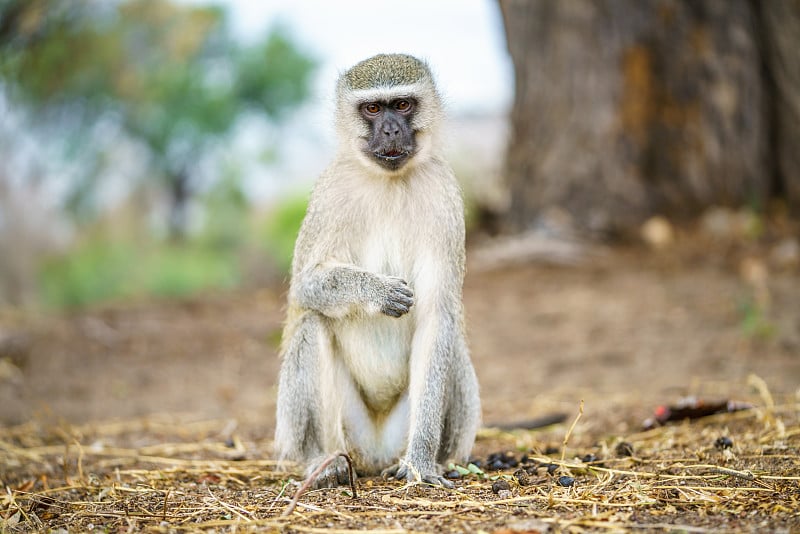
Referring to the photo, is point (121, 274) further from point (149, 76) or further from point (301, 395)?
point (301, 395)

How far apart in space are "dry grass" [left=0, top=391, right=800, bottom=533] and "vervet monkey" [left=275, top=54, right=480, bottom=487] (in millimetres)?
321

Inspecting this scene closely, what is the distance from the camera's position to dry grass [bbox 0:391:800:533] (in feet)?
10.7

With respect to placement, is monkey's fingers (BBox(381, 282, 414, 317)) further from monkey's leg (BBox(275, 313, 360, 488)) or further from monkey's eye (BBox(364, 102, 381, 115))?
monkey's eye (BBox(364, 102, 381, 115))

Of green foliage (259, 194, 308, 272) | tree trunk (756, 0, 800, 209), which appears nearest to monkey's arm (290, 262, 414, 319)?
tree trunk (756, 0, 800, 209)

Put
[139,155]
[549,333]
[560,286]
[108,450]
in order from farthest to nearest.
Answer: [139,155] → [560,286] → [549,333] → [108,450]

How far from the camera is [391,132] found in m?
4.50

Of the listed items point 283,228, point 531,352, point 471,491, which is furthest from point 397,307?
point 283,228

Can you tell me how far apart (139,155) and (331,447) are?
1633 centimetres

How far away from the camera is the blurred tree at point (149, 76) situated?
502 inches

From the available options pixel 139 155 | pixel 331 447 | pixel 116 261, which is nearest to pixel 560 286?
pixel 331 447

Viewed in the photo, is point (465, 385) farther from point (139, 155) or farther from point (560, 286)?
point (139, 155)

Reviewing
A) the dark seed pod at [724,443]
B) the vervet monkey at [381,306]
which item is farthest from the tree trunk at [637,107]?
the dark seed pod at [724,443]

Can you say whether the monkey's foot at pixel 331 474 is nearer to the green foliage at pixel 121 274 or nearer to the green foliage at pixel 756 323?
the green foliage at pixel 756 323

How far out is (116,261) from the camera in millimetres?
16688
